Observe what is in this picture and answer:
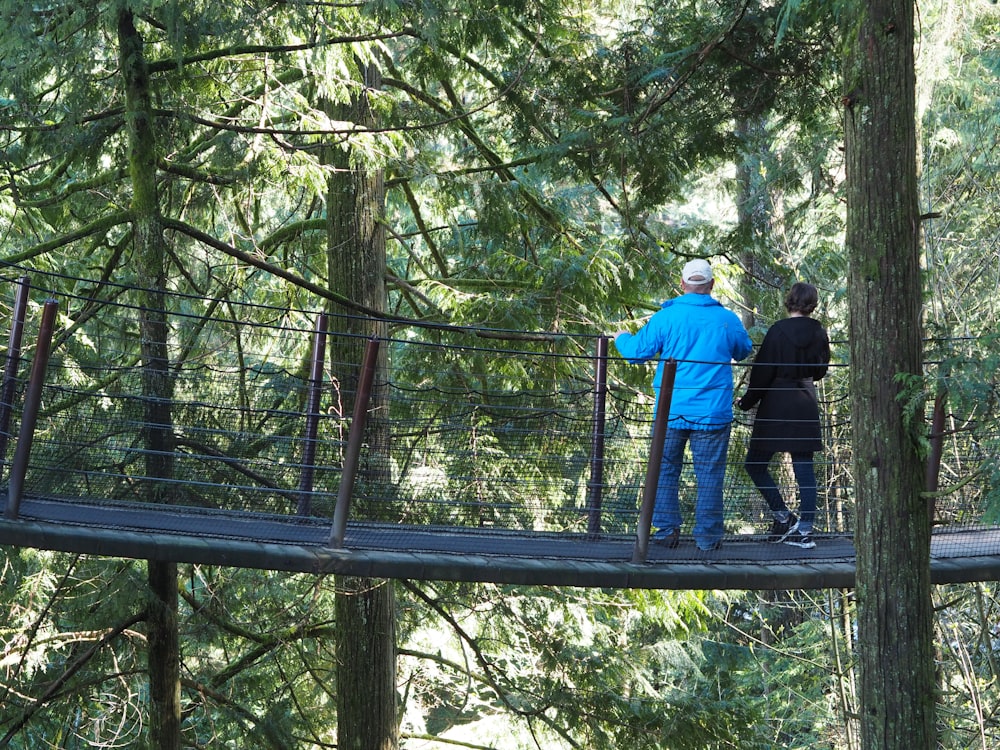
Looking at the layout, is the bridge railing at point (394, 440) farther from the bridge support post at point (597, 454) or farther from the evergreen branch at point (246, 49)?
the evergreen branch at point (246, 49)

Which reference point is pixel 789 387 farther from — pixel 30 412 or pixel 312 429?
pixel 30 412

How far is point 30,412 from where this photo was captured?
4180 mm

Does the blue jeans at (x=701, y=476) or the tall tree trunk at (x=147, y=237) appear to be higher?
the tall tree trunk at (x=147, y=237)

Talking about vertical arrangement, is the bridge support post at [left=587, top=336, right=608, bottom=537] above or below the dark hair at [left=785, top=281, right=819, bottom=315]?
below

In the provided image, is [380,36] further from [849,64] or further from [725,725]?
[725,725]

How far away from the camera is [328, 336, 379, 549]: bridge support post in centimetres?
430

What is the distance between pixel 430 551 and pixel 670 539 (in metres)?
1.10

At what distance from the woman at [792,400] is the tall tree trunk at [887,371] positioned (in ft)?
2.48

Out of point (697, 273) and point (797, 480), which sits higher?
point (697, 273)

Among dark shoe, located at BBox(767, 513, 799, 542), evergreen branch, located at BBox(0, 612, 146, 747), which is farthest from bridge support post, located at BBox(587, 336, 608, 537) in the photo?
evergreen branch, located at BBox(0, 612, 146, 747)

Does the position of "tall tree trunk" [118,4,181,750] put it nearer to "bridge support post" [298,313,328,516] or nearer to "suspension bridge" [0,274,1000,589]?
"suspension bridge" [0,274,1000,589]

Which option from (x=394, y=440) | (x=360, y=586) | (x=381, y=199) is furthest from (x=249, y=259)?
(x=360, y=586)

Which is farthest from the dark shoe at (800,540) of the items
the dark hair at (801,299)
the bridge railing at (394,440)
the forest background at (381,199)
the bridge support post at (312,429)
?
the bridge support post at (312,429)

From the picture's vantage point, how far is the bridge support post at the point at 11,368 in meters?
4.39
